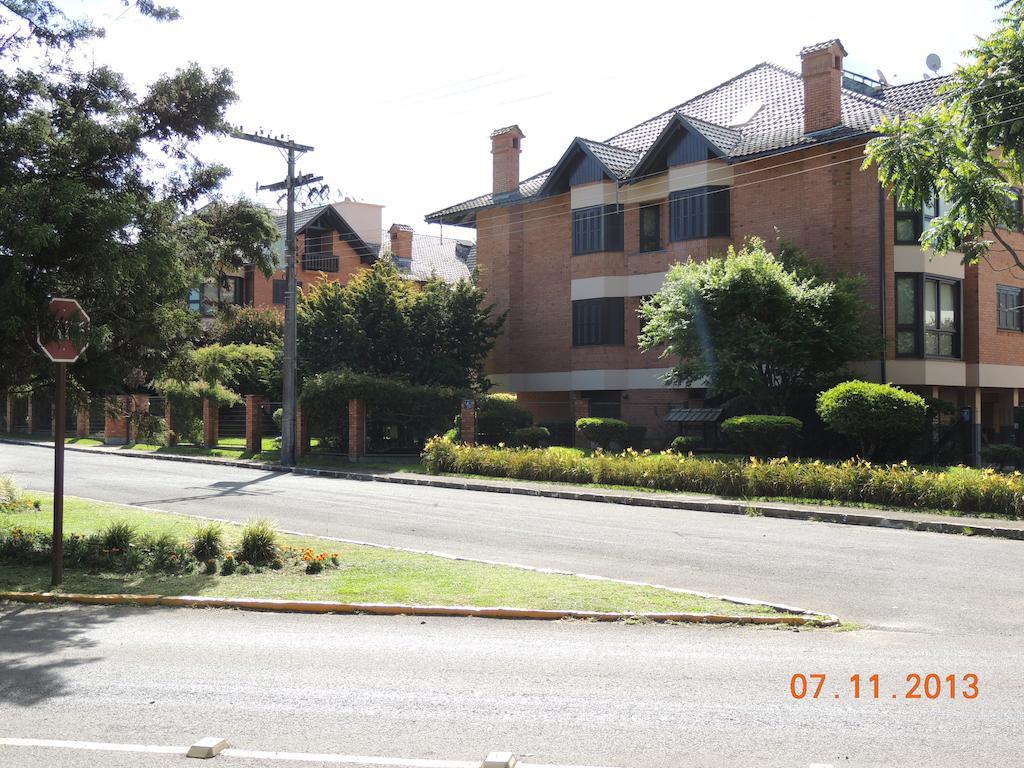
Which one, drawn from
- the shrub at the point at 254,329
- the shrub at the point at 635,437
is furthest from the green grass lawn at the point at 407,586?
the shrub at the point at 254,329

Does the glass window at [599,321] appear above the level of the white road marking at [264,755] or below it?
above

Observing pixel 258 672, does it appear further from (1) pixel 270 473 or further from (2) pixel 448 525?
(1) pixel 270 473

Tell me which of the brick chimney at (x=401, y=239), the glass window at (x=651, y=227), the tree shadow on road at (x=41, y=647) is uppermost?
the brick chimney at (x=401, y=239)

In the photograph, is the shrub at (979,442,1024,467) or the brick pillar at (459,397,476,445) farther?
the brick pillar at (459,397,476,445)

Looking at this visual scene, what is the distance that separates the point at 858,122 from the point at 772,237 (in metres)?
3.85

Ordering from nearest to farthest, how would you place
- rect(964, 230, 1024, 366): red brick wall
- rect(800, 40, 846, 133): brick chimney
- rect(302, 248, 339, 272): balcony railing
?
1. rect(800, 40, 846, 133): brick chimney
2. rect(964, 230, 1024, 366): red brick wall
3. rect(302, 248, 339, 272): balcony railing

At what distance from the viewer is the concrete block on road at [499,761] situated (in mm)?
4867

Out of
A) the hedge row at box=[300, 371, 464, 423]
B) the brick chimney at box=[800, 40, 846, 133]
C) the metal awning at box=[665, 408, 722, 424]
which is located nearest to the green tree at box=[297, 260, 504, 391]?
the hedge row at box=[300, 371, 464, 423]

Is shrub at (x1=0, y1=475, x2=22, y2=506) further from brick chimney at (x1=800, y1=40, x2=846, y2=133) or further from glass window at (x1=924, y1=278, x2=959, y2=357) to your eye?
glass window at (x1=924, y1=278, x2=959, y2=357)

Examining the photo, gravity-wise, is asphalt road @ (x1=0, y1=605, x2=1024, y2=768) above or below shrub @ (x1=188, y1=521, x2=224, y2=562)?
below

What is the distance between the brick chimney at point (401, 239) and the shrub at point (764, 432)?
35.0 meters

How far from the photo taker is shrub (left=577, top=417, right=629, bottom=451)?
94.0 feet

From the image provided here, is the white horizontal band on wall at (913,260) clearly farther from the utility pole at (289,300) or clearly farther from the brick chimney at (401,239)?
the brick chimney at (401,239)

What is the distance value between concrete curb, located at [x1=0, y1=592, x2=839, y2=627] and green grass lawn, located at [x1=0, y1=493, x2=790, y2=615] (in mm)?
203
